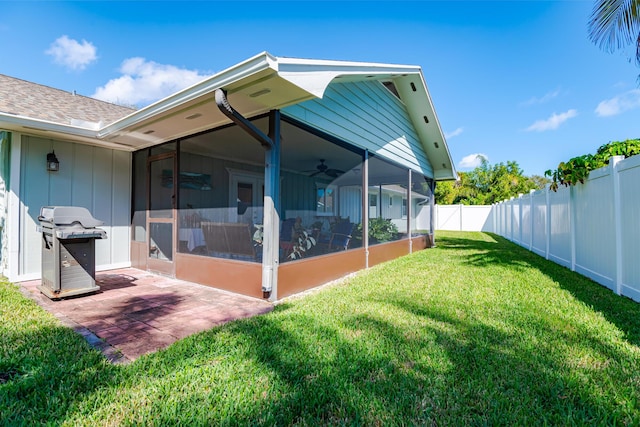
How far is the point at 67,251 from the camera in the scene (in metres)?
3.94

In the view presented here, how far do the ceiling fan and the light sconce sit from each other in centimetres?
461

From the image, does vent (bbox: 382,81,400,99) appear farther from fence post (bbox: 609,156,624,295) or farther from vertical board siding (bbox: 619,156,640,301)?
vertical board siding (bbox: 619,156,640,301)

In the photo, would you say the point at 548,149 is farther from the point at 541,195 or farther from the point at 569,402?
the point at 569,402

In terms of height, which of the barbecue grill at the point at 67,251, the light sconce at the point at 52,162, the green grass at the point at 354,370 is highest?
the light sconce at the point at 52,162

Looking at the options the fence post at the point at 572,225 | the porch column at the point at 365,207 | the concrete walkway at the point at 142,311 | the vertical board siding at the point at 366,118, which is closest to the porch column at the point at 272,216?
the concrete walkway at the point at 142,311

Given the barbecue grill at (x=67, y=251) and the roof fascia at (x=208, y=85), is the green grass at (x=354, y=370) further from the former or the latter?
the roof fascia at (x=208, y=85)

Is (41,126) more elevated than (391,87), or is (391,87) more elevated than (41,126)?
(391,87)

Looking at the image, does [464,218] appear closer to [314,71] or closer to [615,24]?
[615,24]

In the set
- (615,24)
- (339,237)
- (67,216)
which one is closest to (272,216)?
(339,237)

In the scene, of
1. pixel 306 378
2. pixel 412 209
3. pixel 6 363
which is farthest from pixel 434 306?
pixel 412 209

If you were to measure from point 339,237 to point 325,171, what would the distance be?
7.32 feet

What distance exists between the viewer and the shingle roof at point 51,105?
15.8 feet

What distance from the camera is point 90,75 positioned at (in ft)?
43.5

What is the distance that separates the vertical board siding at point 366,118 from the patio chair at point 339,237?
1.68 meters
